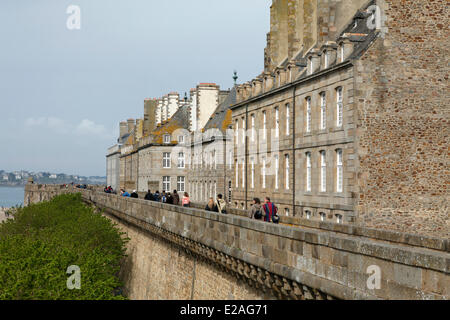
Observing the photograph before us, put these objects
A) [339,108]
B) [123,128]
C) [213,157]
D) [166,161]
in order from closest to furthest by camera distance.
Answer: [339,108] < [213,157] < [166,161] < [123,128]

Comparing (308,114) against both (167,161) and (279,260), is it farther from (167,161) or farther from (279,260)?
(167,161)

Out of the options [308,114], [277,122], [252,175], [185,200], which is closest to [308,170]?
[308,114]

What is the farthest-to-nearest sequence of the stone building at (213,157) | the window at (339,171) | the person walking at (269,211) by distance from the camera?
1. the stone building at (213,157)
2. the window at (339,171)
3. the person walking at (269,211)

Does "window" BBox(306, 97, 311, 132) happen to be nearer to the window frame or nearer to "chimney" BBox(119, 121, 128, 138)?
the window frame

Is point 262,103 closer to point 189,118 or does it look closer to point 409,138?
point 409,138

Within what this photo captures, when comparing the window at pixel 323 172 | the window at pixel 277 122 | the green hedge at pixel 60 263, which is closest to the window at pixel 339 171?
the window at pixel 323 172

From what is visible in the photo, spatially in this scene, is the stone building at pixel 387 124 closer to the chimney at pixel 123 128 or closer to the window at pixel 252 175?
the window at pixel 252 175

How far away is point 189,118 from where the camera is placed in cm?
7644

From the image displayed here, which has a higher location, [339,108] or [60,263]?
[339,108]

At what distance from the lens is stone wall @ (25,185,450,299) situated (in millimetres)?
8922

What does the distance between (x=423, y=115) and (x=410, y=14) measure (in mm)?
4540

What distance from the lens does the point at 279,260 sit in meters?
13.5

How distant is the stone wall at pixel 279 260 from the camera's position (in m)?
8.92
